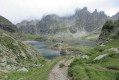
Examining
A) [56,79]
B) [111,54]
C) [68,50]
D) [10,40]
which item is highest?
[10,40]

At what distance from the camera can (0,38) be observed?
4253cm

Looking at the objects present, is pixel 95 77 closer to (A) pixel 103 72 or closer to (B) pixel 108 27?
(A) pixel 103 72

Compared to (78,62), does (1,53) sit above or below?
above

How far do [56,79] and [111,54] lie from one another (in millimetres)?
13588

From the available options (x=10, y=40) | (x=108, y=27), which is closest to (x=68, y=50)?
(x=108, y=27)

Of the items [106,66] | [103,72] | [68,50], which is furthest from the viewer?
[68,50]

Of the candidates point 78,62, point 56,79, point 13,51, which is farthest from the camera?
point 13,51

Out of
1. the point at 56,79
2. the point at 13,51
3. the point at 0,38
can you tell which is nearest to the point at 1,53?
the point at 13,51

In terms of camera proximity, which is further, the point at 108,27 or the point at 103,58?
the point at 108,27

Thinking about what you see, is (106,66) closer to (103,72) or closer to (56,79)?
(103,72)

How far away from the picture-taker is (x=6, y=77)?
20.5 metres

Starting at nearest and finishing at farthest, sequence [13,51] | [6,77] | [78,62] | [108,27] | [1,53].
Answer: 1. [6,77]
2. [78,62]
3. [1,53]
4. [13,51]
5. [108,27]

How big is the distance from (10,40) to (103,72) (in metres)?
42.1

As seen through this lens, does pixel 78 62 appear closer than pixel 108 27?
Yes
